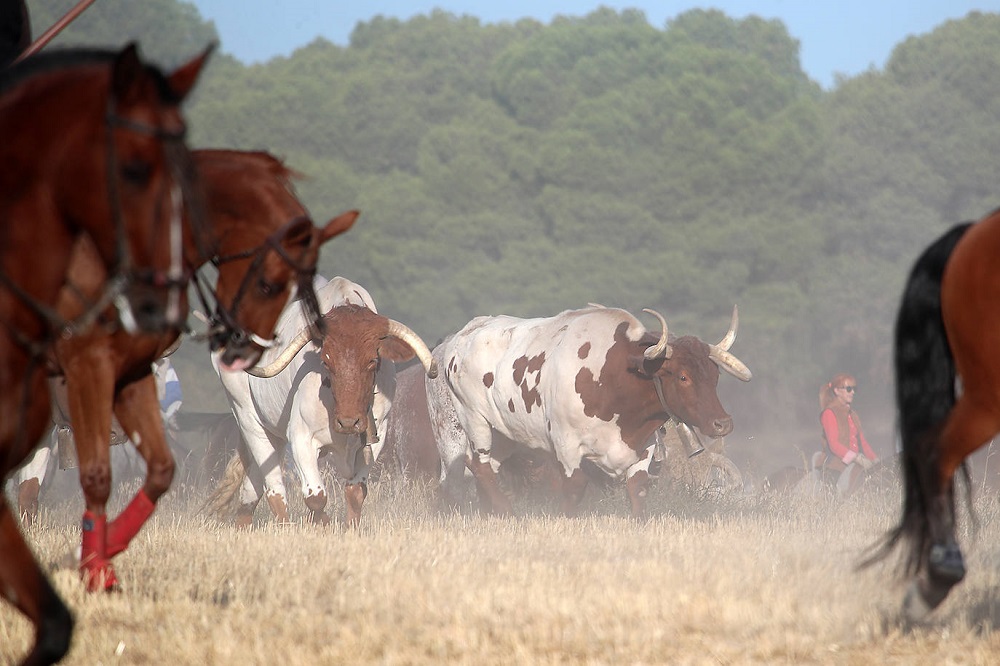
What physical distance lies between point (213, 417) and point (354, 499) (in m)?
7.32

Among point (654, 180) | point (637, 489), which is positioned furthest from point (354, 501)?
point (654, 180)

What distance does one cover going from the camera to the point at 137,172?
134 inches

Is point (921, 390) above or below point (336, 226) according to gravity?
below

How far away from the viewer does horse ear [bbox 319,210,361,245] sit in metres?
5.96

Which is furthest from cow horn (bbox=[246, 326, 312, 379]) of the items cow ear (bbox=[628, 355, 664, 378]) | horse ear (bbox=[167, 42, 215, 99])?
horse ear (bbox=[167, 42, 215, 99])

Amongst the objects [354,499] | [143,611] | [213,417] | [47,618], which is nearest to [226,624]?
[143,611]

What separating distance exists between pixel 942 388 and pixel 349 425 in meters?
5.50

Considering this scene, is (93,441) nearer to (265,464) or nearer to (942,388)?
(942,388)

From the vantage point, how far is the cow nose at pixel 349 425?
9938mm

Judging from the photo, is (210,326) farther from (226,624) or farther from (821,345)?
(821,345)

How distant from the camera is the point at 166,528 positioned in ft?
30.3

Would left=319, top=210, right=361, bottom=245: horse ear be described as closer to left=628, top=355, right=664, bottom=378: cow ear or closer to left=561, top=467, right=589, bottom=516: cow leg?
left=628, top=355, right=664, bottom=378: cow ear

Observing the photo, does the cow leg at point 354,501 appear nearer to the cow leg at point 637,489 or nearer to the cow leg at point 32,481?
the cow leg at point 32,481

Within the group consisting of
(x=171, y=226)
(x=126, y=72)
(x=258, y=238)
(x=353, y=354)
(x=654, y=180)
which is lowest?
(x=353, y=354)
